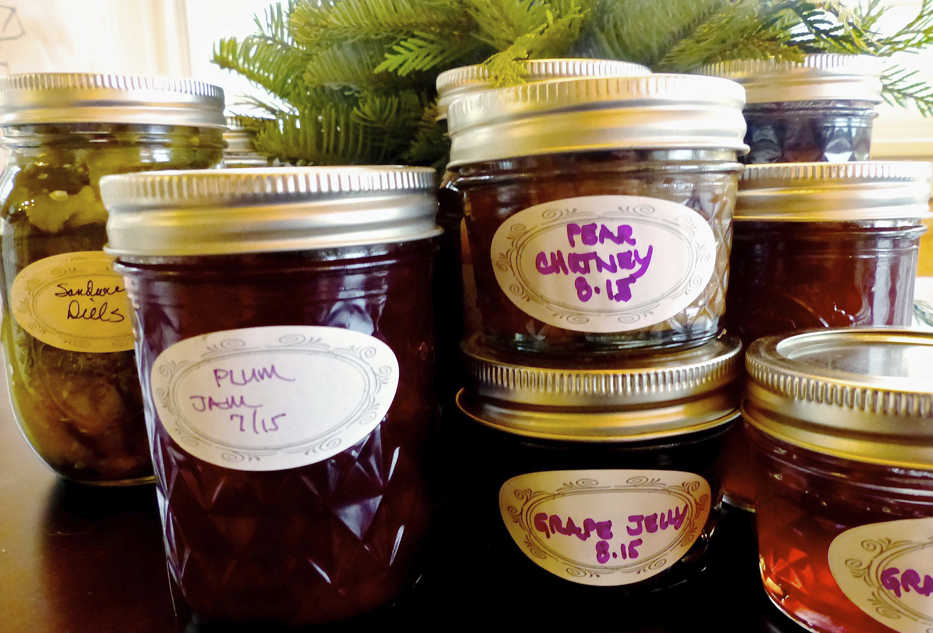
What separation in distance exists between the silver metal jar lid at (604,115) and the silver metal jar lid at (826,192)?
0.36 feet

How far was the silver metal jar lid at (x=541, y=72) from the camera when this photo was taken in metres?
0.52

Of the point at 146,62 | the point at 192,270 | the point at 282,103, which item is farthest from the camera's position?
the point at 146,62

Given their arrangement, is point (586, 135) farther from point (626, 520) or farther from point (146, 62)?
point (146, 62)

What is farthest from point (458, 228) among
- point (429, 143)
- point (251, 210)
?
point (251, 210)

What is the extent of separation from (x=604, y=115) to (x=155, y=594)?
0.43 meters

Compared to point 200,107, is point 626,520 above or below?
below

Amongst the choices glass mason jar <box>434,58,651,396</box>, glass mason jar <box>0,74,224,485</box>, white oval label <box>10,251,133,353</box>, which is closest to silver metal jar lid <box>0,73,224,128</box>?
glass mason jar <box>0,74,224,485</box>

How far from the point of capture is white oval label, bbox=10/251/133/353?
1.92ft

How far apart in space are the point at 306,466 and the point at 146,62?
5.30 ft

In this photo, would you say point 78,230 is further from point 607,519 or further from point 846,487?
point 846,487

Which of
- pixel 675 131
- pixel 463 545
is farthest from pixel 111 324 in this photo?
pixel 675 131

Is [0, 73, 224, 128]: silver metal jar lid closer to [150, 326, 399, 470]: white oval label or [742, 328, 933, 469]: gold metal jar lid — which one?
[150, 326, 399, 470]: white oval label

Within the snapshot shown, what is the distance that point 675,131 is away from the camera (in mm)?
455

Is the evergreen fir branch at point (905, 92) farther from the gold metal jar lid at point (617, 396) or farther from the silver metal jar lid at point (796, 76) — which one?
the gold metal jar lid at point (617, 396)
